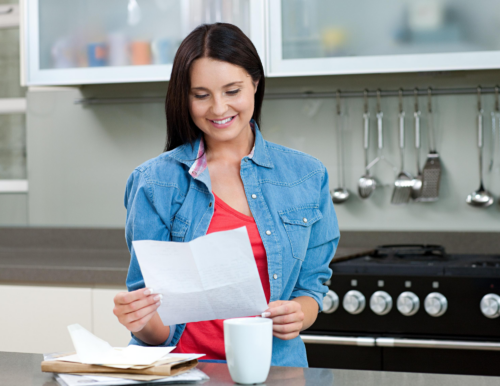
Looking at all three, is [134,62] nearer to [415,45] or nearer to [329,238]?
[415,45]

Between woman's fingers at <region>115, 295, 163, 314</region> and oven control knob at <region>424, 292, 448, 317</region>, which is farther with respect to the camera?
oven control knob at <region>424, 292, 448, 317</region>

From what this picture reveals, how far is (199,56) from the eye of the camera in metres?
1.05

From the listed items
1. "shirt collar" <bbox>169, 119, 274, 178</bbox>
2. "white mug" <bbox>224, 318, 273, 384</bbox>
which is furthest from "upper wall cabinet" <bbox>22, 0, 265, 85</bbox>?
"white mug" <bbox>224, 318, 273, 384</bbox>

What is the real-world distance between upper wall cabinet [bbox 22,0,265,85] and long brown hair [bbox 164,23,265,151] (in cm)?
113

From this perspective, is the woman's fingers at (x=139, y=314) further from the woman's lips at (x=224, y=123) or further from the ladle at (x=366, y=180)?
the ladle at (x=366, y=180)

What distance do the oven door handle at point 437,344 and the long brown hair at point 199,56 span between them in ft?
3.18

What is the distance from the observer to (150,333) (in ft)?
3.28

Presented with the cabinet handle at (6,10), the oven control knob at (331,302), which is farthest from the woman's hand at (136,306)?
the cabinet handle at (6,10)

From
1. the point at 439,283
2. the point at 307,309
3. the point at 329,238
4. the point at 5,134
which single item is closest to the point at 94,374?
the point at 307,309

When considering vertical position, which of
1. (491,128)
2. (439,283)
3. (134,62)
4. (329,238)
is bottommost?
(439,283)

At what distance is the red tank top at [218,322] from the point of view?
1.04 meters

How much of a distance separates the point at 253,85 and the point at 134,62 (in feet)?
4.02

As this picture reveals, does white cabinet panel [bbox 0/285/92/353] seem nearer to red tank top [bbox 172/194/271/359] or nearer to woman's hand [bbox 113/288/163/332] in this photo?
red tank top [bbox 172/194/271/359]

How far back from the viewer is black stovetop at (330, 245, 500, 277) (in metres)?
1.76
